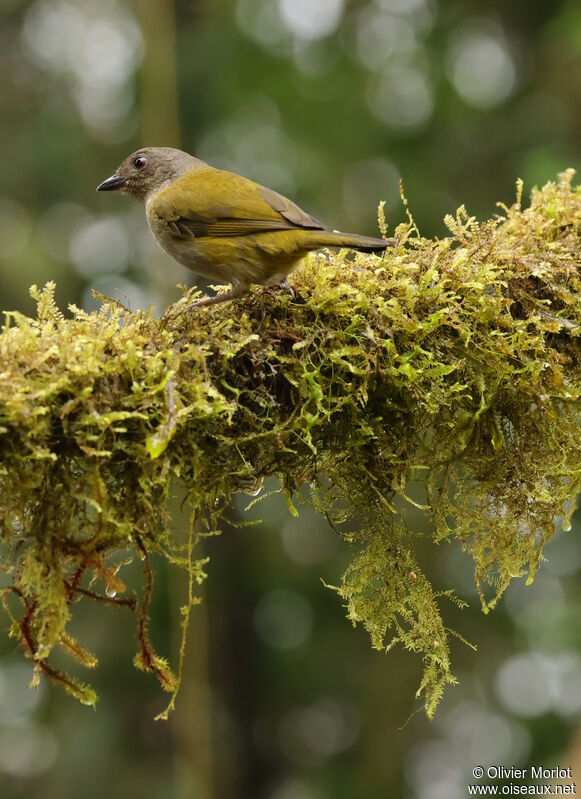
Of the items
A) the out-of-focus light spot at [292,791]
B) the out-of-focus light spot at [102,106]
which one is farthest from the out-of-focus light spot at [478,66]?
the out-of-focus light spot at [292,791]

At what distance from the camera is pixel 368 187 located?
26.0ft

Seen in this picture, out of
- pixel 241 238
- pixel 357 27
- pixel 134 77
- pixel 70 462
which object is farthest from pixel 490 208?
pixel 70 462

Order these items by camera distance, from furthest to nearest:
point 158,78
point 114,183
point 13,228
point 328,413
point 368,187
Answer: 1. point 13,228
2. point 368,187
3. point 158,78
4. point 114,183
5. point 328,413

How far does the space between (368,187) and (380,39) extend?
1.50 meters

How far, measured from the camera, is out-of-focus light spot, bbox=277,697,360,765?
8.73 meters

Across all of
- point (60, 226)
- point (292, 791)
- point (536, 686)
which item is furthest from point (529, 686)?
point (60, 226)

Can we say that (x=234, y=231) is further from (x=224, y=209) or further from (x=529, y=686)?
(x=529, y=686)

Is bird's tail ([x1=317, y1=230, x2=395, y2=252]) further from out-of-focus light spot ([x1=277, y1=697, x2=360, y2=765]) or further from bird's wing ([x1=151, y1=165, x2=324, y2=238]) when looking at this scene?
out-of-focus light spot ([x1=277, y1=697, x2=360, y2=765])

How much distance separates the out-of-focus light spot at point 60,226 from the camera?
8.09 metres

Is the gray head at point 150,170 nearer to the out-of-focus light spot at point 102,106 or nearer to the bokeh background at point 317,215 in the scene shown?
the bokeh background at point 317,215

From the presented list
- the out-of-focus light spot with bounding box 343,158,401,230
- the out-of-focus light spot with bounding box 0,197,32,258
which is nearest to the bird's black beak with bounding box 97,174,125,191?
the out-of-focus light spot with bounding box 343,158,401,230

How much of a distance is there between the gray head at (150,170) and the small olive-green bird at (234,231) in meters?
0.10

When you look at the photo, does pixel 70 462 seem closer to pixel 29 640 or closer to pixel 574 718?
pixel 29 640

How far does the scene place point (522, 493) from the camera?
2.77 m
